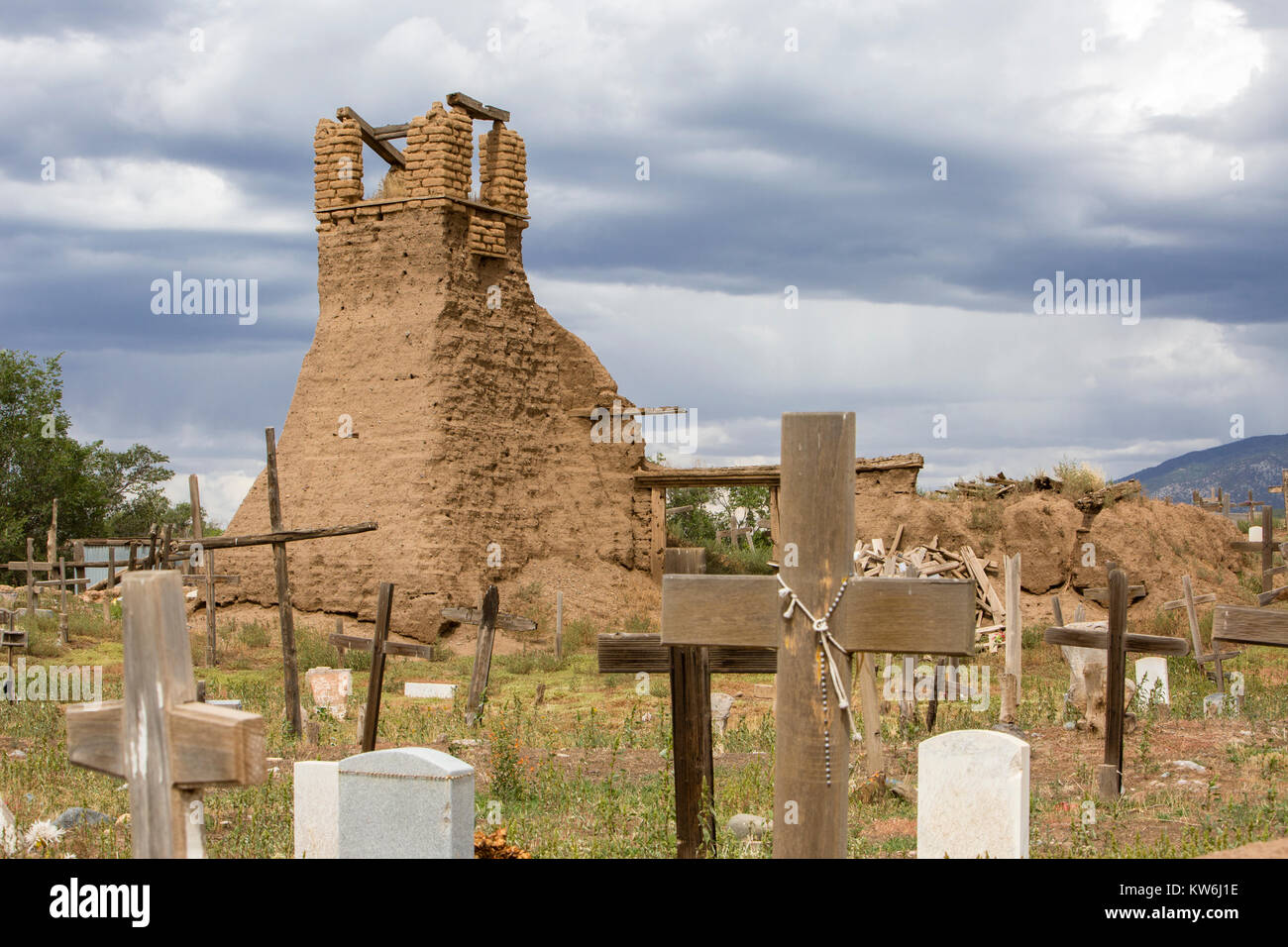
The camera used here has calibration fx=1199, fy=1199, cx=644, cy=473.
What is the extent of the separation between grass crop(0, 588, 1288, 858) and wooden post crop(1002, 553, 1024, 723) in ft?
0.88

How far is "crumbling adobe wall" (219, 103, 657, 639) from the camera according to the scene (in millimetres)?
22828

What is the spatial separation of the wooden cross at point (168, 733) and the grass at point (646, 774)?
3.33 m

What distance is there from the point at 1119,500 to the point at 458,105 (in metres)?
16.7

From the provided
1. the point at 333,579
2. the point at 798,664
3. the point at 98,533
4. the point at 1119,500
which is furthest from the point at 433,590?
the point at 98,533

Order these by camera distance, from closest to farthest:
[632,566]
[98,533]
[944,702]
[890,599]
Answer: [890,599] → [944,702] → [632,566] → [98,533]

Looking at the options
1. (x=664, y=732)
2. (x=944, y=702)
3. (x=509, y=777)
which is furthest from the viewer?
(x=944, y=702)

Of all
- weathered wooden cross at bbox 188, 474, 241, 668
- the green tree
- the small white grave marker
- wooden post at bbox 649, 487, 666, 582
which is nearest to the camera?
the small white grave marker

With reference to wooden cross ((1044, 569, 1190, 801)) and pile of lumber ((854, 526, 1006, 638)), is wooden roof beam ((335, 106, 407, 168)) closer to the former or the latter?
pile of lumber ((854, 526, 1006, 638))

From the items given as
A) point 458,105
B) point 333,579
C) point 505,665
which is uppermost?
point 458,105

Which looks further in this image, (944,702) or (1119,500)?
(1119,500)

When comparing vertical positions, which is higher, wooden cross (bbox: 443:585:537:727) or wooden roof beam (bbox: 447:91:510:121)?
wooden roof beam (bbox: 447:91:510:121)

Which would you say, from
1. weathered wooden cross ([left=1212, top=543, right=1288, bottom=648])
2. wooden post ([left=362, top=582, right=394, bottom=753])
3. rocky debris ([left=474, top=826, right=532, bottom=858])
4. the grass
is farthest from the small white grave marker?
weathered wooden cross ([left=1212, top=543, right=1288, bottom=648])

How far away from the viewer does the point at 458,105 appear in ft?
76.6

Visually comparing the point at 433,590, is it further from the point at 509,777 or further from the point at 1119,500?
the point at 1119,500
